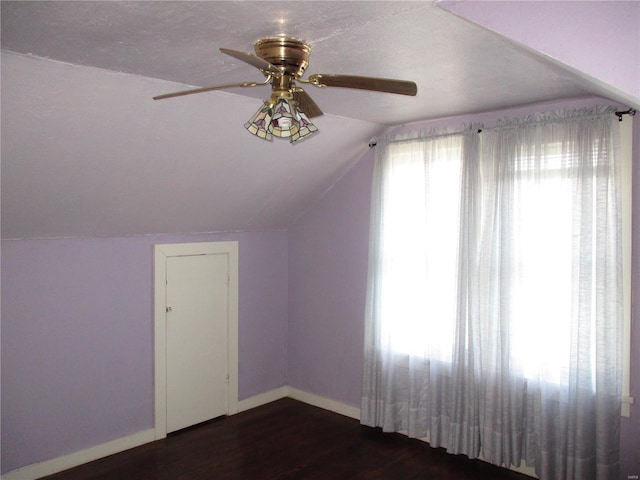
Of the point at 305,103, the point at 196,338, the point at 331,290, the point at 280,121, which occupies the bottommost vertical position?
the point at 196,338

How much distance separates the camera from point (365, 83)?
2025 millimetres

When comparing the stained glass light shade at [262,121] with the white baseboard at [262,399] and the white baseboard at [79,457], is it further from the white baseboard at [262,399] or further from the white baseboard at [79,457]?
the white baseboard at [262,399]

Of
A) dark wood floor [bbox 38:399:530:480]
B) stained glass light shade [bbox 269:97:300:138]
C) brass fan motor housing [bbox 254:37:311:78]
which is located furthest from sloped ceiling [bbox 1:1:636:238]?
dark wood floor [bbox 38:399:530:480]

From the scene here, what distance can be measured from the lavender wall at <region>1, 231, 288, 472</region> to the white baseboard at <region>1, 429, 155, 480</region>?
0.04 meters

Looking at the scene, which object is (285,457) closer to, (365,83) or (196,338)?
(196,338)

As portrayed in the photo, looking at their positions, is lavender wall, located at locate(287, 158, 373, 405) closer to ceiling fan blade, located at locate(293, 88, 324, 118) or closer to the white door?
the white door

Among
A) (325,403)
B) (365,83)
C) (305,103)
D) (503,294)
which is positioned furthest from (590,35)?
(325,403)

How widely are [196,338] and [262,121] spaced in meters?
2.95

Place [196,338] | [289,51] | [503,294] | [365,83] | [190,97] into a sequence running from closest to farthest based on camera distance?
[365,83] → [289,51] → [190,97] → [503,294] → [196,338]

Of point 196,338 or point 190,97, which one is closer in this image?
point 190,97

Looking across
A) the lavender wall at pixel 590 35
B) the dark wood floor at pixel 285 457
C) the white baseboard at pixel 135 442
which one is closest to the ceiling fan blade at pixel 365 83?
the lavender wall at pixel 590 35

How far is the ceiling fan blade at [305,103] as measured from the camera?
218cm

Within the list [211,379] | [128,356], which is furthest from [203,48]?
[211,379]

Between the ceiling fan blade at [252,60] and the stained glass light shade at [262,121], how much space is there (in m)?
0.13
